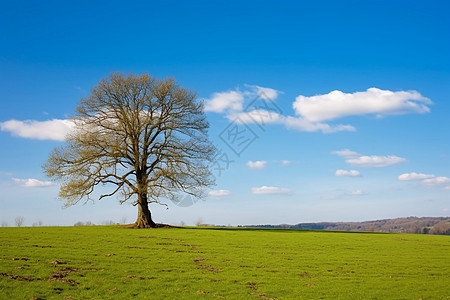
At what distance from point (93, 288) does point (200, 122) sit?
34.9m

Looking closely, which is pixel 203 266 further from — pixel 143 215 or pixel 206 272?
pixel 143 215

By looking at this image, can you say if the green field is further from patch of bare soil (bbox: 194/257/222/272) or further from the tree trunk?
the tree trunk

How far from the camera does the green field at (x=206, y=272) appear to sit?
1611cm

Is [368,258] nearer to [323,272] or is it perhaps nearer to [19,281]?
[323,272]

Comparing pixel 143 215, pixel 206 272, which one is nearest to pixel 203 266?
pixel 206 272

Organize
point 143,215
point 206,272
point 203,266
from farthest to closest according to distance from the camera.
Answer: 1. point 143,215
2. point 203,266
3. point 206,272

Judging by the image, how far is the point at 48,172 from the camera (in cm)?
4447

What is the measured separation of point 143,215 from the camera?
46.4 meters

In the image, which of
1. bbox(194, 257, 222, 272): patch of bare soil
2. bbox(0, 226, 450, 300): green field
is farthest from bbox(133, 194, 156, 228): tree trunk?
bbox(194, 257, 222, 272): patch of bare soil

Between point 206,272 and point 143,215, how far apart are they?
2781 centimetres

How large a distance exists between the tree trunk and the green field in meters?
15.5

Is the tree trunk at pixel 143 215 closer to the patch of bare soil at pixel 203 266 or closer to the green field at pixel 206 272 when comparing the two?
the green field at pixel 206 272

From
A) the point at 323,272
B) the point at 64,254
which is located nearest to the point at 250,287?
the point at 323,272

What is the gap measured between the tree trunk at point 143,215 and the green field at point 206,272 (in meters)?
15.5
